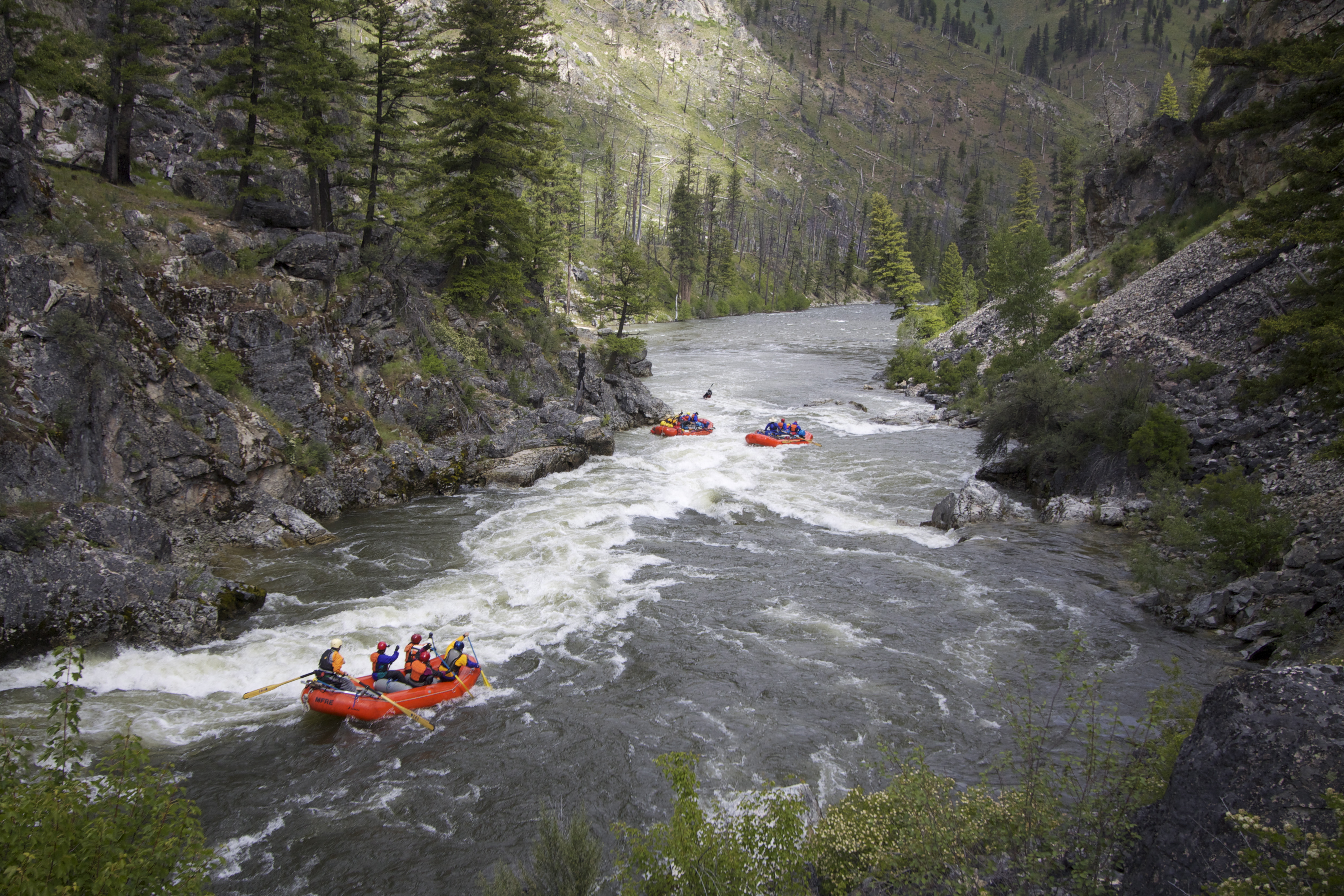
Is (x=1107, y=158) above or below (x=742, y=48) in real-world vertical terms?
below

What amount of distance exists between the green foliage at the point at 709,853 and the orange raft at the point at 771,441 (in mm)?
23772

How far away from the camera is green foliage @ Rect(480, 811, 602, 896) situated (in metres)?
6.61

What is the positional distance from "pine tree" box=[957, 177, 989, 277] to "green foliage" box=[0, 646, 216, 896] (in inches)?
3483

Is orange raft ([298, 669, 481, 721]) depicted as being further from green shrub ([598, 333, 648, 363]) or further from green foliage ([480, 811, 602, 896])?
green shrub ([598, 333, 648, 363])

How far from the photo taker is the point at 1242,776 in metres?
5.34

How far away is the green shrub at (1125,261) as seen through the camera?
3241cm

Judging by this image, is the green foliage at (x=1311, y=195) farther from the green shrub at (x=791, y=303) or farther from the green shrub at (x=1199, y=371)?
the green shrub at (x=791, y=303)

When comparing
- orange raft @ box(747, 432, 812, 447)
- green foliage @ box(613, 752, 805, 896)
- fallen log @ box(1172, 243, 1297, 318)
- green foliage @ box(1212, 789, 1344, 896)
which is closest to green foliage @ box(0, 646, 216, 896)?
green foliage @ box(613, 752, 805, 896)

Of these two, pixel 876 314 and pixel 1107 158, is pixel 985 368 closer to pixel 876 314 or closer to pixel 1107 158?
pixel 1107 158

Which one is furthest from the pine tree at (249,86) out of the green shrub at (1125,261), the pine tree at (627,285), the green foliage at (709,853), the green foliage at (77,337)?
the green shrub at (1125,261)

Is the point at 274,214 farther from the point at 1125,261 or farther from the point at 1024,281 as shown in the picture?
the point at 1125,261

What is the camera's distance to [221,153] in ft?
66.2

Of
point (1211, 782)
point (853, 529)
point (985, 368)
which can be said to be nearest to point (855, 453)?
point (853, 529)

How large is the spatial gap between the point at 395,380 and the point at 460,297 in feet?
22.0
